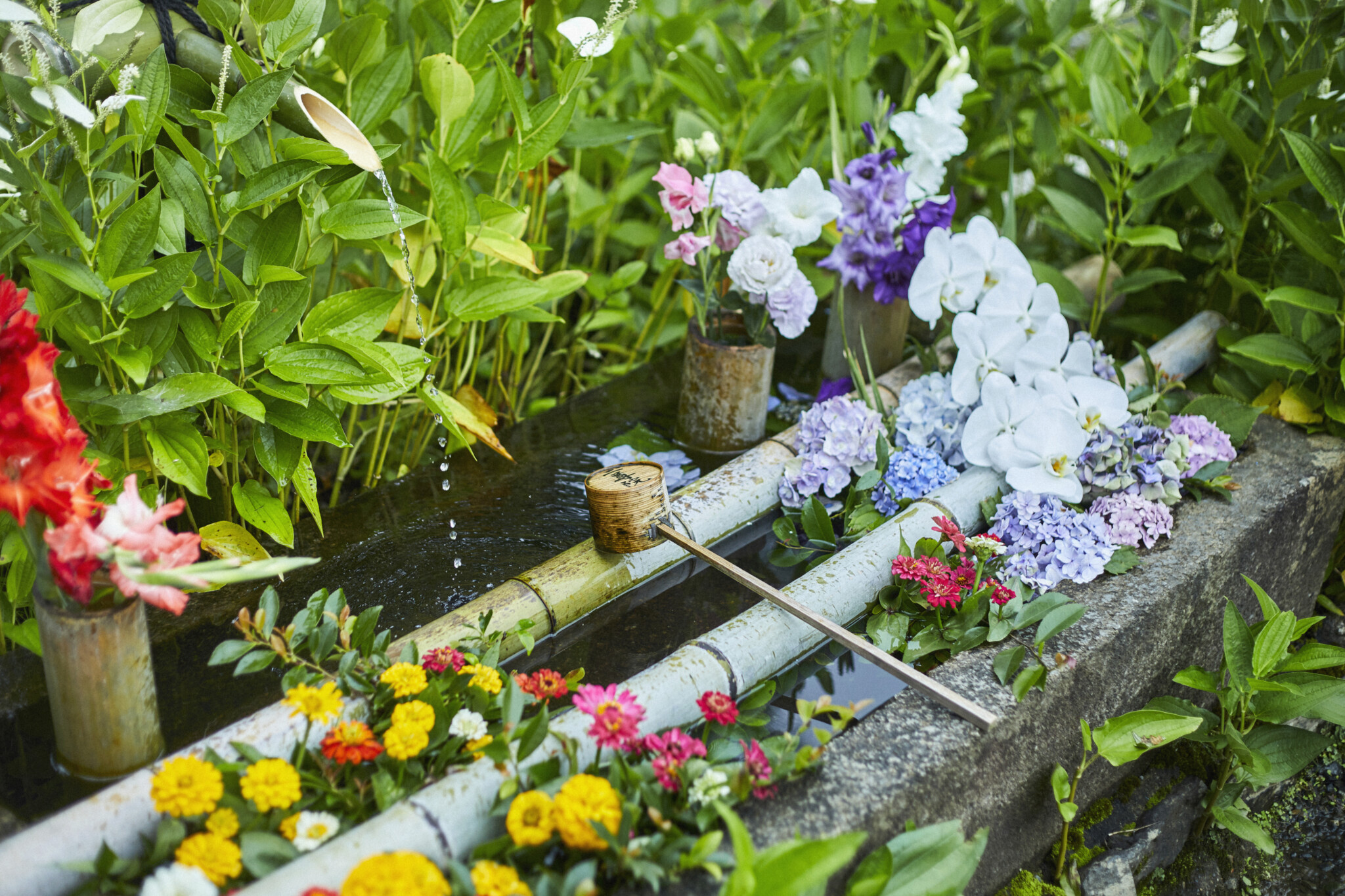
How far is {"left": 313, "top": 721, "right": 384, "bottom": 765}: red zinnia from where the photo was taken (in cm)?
128

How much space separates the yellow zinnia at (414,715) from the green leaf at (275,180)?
85cm

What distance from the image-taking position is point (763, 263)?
2076mm

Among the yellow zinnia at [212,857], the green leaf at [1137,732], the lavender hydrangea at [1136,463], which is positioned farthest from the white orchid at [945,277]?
the yellow zinnia at [212,857]

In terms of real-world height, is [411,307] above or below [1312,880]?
above

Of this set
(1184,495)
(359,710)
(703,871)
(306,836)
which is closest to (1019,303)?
(1184,495)

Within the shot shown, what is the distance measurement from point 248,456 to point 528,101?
1120 mm

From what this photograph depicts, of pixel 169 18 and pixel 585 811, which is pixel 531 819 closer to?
pixel 585 811

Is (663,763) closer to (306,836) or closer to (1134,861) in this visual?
(306,836)

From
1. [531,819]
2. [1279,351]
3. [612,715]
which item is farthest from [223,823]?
Result: [1279,351]

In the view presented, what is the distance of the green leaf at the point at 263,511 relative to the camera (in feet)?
5.54

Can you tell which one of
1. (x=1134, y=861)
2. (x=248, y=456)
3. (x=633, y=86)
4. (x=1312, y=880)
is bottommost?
(x=1312, y=880)

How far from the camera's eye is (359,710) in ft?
4.55

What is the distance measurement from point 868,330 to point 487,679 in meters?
1.48

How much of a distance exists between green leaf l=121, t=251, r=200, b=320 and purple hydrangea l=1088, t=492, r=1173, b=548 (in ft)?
5.50
